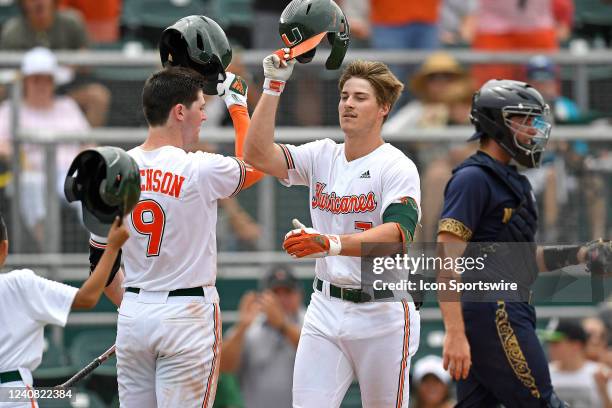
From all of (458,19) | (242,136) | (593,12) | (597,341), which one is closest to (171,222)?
(242,136)

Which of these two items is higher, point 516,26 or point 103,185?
point 516,26

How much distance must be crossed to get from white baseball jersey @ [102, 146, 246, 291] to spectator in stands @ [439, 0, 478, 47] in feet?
25.1

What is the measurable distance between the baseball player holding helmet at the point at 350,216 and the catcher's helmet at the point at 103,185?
0.88m

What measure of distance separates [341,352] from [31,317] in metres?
1.56

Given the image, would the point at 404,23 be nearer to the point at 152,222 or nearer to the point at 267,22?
the point at 267,22

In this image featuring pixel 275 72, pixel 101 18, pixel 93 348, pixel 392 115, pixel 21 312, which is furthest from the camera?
pixel 101 18

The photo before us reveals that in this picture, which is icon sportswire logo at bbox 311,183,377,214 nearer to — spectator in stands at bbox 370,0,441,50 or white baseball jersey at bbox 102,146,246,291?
white baseball jersey at bbox 102,146,246,291

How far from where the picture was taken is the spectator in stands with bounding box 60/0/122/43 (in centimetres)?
1274

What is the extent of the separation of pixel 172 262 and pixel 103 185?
24.0 inches

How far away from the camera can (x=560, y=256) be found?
7.04 metres

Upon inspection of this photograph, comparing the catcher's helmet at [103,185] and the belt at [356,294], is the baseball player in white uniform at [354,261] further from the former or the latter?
the catcher's helmet at [103,185]

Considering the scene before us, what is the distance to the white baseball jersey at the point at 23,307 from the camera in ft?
19.0

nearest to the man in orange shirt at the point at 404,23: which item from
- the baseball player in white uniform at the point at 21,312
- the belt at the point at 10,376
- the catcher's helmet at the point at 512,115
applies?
the catcher's helmet at the point at 512,115

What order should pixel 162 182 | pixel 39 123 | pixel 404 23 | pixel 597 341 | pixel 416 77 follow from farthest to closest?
1. pixel 404 23
2. pixel 416 77
3. pixel 39 123
4. pixel 597 341
5. pixel 162 182
